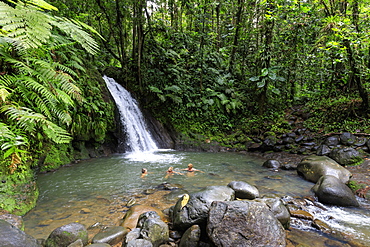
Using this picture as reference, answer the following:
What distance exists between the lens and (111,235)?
2877mm

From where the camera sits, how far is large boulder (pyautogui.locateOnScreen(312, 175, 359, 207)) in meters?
3.96

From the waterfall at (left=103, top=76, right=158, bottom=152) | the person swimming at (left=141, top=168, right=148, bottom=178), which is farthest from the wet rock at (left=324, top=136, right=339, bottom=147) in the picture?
the waterfall at (left=103, top=76, right=158, bottom=152)

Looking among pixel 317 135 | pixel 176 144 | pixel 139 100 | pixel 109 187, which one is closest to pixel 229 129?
pixel 176 144

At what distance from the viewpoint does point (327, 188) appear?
4137 mm

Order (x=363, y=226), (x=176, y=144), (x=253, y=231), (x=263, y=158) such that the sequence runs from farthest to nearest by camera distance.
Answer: (x=176, y=144), (x=263, y=158), (x=363, y=226), (x=253, y=231)

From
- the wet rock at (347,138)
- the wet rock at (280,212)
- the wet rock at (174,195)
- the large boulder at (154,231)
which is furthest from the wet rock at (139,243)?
the wet rock at (347,138)

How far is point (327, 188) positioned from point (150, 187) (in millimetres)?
3840

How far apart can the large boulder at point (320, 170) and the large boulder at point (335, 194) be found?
38.0 inches

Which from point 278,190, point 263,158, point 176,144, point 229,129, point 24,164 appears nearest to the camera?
point 24,164

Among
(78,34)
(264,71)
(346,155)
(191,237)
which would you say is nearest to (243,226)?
(191,237)

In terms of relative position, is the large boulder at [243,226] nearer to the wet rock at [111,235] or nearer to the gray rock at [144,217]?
the gray rock at [144,217]

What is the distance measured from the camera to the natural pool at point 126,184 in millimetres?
3434

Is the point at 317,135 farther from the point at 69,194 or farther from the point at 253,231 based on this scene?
the point at 69,194

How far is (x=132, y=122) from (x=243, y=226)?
→ 7.98 m
